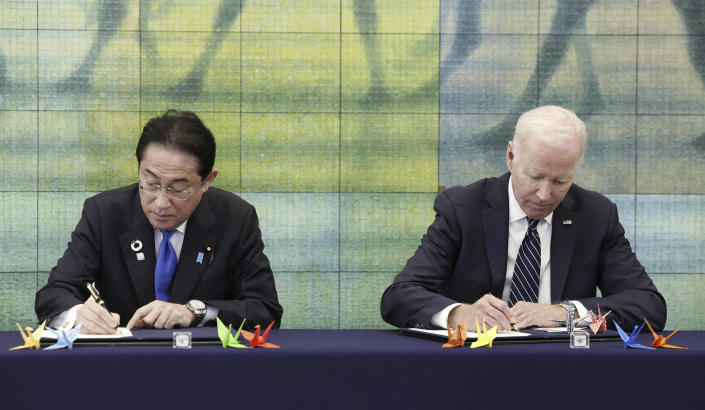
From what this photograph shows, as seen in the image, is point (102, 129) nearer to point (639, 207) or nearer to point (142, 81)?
point (142, 81)

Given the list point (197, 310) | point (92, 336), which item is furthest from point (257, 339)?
point (197, 310)

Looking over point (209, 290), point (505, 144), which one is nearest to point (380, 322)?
point (505, 144)

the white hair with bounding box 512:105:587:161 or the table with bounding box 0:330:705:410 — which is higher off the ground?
the white hair with bounding box 512:105:587:161

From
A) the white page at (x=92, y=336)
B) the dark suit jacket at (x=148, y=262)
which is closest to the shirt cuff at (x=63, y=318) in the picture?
the dark suit jacket at (x=148, y=262)

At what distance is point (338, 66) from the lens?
425cm

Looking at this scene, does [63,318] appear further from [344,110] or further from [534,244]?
[344,110]

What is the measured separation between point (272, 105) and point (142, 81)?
0.67 metres

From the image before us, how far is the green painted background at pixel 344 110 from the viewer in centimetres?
418

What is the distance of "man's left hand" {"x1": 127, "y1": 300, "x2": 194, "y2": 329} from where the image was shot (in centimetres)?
229

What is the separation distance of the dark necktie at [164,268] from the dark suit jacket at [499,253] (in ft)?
2.43

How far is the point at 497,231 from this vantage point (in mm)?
2744

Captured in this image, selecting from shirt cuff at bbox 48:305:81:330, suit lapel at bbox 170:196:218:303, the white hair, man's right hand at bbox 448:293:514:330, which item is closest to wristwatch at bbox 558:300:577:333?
man's right hand at bbox 448:293:514:330

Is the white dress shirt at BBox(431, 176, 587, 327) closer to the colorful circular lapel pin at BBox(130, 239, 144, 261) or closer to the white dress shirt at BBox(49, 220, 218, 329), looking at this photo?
the white dress shirt at BBox(49, 220, 218, 329)

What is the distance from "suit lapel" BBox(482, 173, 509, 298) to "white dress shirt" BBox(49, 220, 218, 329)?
2.99 ft
